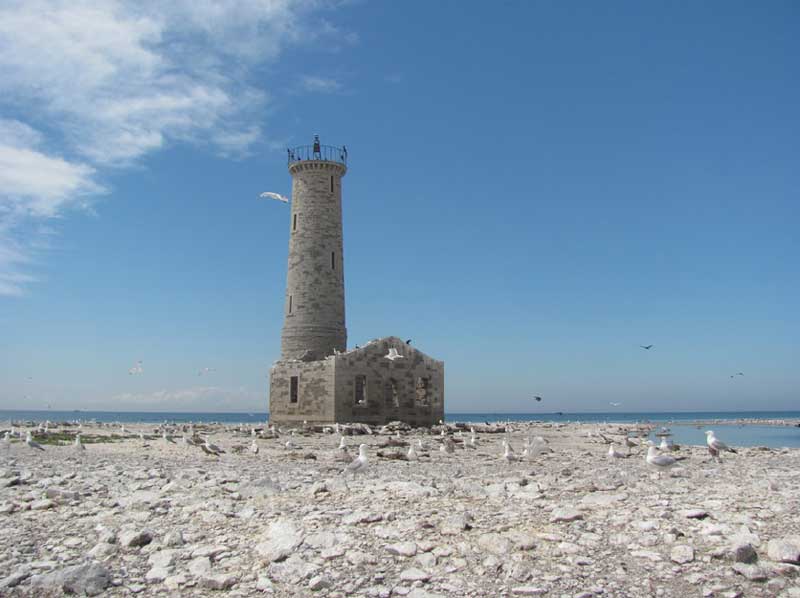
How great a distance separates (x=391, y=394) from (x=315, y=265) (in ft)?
26.0

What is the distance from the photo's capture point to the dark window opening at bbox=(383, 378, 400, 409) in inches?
1315

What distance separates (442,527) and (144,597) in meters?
3.36

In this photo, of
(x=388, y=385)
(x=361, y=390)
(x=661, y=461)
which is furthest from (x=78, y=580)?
(x=388, y=385)

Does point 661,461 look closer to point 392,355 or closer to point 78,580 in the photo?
point 78,580

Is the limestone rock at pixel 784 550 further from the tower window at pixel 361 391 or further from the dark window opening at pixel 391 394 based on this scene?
the dark window opening at pixel 391 394

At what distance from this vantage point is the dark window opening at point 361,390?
108 ft

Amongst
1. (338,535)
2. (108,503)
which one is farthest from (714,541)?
(108,503)

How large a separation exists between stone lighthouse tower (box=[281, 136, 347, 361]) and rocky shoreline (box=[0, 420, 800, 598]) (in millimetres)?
23497

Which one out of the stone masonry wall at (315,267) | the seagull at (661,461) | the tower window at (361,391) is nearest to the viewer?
the seagull at (661,461)

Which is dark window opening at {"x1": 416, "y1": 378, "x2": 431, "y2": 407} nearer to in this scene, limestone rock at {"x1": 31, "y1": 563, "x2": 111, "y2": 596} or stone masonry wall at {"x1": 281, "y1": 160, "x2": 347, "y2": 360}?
stone masonry wall at {"x1": 281, "y1": 160, "x2": 347, "y2": 360}

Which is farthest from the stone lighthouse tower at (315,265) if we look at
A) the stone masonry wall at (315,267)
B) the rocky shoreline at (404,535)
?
the rocky shoreline at (404,535)

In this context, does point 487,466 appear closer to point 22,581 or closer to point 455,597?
point 455,597

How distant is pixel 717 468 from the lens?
14812 millimetres

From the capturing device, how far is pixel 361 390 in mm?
33312
